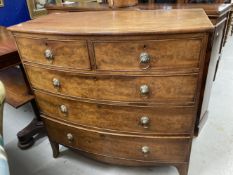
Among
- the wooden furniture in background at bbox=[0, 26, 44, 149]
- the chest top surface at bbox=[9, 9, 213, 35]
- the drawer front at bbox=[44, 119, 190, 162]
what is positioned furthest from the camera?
the wooden furniture in background at bbox=[0, 26, 44, 149]

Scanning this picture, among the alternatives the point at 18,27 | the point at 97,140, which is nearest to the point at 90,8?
the point at 18,27

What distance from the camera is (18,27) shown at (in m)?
1.10

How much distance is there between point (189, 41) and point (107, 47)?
350mm

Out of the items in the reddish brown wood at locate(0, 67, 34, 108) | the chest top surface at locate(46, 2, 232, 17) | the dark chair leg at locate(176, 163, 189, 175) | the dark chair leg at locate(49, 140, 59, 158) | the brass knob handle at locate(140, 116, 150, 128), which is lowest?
the dark chair leg at locate(49, 140, 59, 158)

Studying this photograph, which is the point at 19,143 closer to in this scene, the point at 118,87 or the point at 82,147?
the point at 82,147

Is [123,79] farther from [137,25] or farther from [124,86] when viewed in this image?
[137,25]

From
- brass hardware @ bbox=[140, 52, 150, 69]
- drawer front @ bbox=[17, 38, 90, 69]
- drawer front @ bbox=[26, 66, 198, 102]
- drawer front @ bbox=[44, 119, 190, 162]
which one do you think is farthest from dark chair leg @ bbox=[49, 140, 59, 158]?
brass hardware @ bbox=[140, 52, 150, 69]

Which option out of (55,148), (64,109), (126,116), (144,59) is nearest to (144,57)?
(144,59)

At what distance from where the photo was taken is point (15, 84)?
178 centimetres

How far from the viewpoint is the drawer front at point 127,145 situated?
1.17m

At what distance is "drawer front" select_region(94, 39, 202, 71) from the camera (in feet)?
2.85

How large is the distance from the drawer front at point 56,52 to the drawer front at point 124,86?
0.06m

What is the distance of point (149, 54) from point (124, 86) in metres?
0.21

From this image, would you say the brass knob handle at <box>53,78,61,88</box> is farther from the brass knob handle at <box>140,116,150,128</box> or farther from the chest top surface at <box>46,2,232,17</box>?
the chest top surface at <box>46,2,232,17</box>
